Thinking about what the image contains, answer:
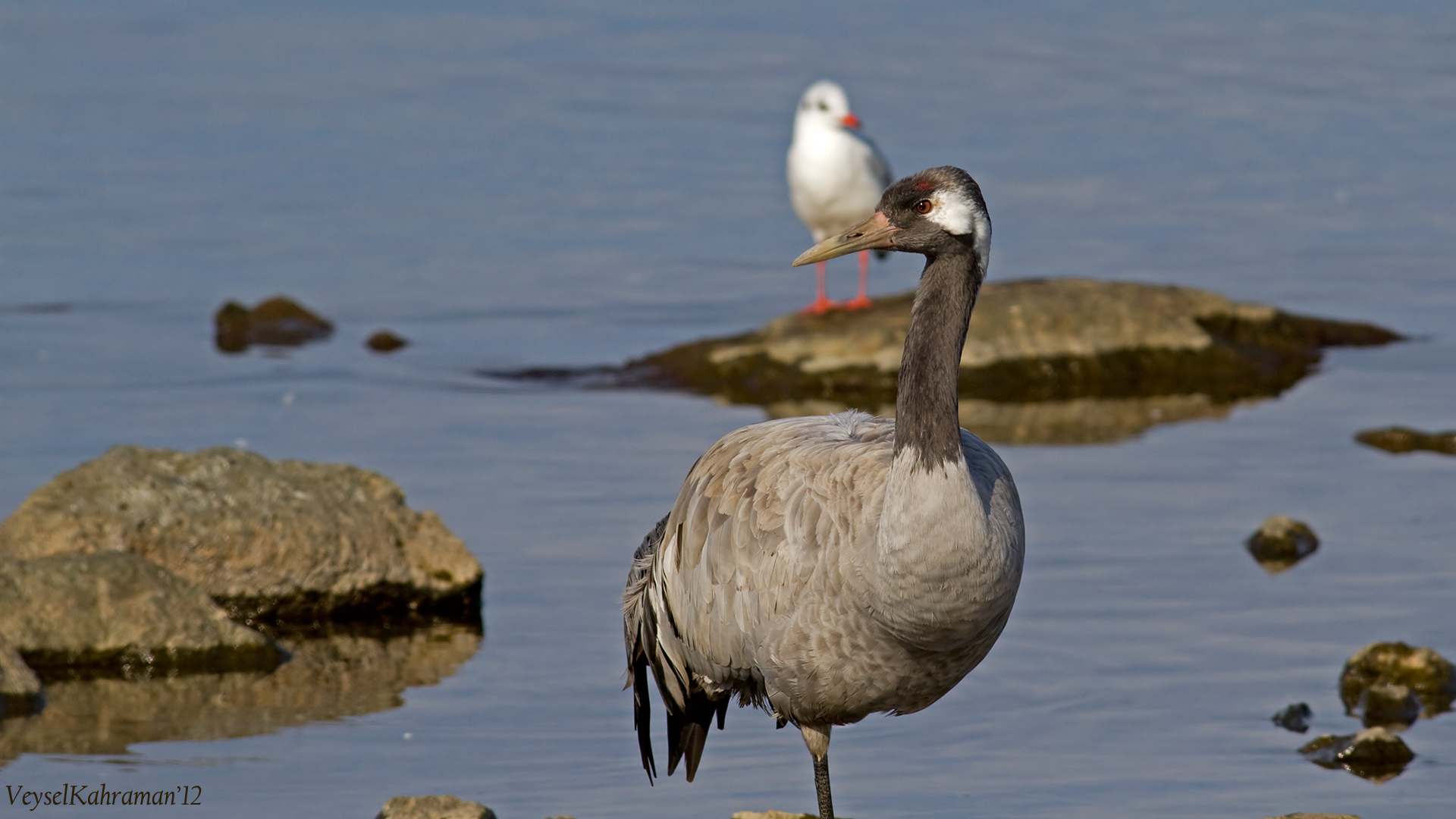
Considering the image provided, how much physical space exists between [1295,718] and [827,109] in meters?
10.00

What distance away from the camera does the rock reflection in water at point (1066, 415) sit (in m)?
13.8

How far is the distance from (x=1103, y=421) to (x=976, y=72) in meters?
13.5

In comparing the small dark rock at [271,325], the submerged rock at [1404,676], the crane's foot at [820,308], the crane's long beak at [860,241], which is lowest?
the submerged rock at [1404,676]

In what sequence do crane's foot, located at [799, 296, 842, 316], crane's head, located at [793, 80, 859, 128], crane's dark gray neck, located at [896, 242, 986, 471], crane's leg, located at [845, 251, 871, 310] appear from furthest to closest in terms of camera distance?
crane's head, located at [793, 80, 859, 128] → crane's leg, located at [845, 251, 871, 310] → crane's foot, located at [799, 296, 842, 316] → crane's dark gray neck, located at [896, 242, 986, 471]

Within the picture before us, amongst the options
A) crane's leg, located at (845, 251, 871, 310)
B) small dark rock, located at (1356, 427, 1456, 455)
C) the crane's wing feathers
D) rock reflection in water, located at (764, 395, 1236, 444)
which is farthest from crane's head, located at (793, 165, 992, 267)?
crane's leg, located at (845, 251, 871, 310)

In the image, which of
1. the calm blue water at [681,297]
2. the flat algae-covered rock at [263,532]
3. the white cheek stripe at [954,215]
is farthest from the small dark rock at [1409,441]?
the white cheek stripe at [954,215]

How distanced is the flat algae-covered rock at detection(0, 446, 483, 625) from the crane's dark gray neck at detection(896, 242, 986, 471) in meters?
4.00

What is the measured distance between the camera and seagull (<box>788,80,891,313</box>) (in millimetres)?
17406

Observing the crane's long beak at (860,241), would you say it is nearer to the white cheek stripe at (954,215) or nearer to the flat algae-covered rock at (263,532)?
the white cheek stripe at (954,215)

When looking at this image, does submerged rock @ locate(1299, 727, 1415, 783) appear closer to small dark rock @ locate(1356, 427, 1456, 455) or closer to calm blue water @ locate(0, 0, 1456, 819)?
calm blue water @ locate(0, 0, 1456, 819)

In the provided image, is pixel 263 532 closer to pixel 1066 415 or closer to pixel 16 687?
pixel 16 687

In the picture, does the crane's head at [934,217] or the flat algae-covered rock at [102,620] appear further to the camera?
the flat algae-covered rock at [102,620]

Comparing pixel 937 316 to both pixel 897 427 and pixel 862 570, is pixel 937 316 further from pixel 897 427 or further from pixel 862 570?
pixel 862 570

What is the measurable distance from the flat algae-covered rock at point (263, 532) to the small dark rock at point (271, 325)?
5999 mm
